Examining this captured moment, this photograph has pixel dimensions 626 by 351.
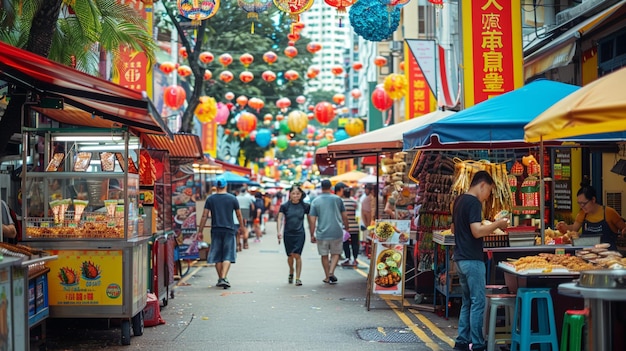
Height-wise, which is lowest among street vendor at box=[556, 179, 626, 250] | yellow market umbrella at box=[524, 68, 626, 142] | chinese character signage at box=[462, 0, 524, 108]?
street vendor at box=[556, 179, 626, 250]

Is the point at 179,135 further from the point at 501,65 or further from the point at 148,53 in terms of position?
the point at 501,65

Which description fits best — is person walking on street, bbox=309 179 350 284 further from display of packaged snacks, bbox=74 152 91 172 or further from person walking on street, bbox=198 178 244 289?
display of packaged snacks, bbox=74 152 91 172

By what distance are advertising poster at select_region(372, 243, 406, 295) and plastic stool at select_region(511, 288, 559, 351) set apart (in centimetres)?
484

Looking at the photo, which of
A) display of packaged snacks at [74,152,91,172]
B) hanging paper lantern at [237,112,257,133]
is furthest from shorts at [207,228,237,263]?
hanging paper lantern at [237,112,257,133]

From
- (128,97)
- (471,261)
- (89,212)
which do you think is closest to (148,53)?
(89,212)

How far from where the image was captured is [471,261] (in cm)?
919

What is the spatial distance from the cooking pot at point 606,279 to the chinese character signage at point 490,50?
8110mm

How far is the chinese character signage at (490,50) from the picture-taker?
1451 centimetres

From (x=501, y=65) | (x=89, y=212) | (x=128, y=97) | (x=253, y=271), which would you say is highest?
(x=501, y=65)

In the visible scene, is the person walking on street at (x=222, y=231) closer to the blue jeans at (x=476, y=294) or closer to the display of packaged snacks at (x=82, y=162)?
the display of packaged snacks at (x=82, y=162)

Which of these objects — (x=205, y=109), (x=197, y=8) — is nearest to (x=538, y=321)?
(x=197, y=8)

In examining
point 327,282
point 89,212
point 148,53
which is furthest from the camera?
point 327,282

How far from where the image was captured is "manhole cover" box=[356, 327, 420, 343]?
414 inches

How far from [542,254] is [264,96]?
35.7 metres
